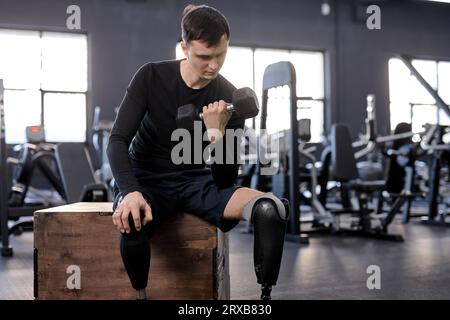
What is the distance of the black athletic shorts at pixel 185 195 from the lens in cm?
144

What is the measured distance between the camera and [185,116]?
Result: 4.75 feet

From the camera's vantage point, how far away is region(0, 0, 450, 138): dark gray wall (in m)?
7.87

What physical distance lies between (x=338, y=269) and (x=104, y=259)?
146 cm

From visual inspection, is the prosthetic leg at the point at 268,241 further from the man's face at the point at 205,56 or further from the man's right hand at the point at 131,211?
A: the man's face at the point at 205,56

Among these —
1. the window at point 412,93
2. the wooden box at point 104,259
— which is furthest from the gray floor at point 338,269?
the window at point 412,93

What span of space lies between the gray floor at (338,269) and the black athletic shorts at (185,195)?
72 centimetres

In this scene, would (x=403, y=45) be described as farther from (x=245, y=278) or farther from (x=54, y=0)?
(x=245, y=278)

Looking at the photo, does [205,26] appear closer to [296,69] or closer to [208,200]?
[208,200]

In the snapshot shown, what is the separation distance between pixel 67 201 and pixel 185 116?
104 inches

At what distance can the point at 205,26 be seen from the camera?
1388 mm

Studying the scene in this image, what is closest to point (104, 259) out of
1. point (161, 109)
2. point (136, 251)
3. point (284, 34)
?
point (136, 251)

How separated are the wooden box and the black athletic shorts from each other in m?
0.08

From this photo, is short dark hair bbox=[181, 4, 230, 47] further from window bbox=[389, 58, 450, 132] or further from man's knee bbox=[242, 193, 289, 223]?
window bbox=[389, 58, 450, 132]
